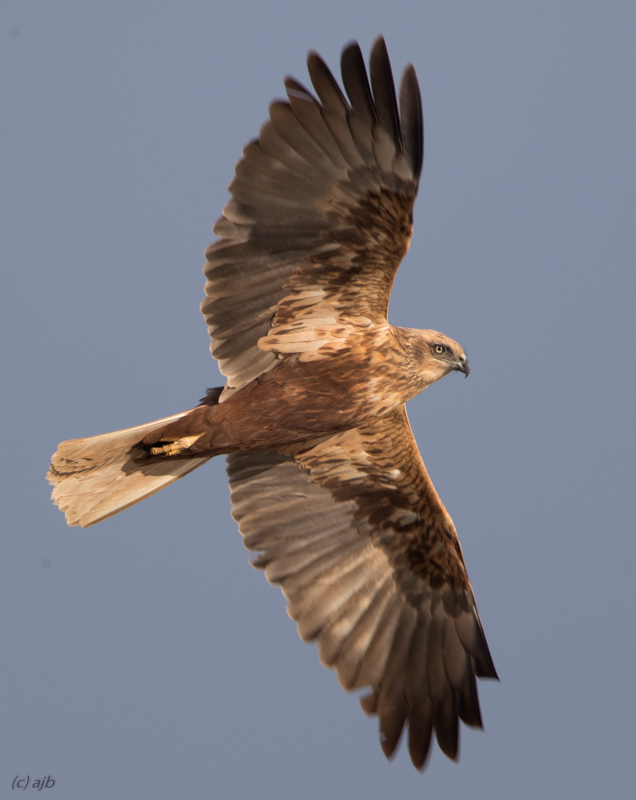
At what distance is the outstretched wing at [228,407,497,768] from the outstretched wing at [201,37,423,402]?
3.39ft

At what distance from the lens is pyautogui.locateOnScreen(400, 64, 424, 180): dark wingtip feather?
5.27 m

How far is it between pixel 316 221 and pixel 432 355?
1.37 m

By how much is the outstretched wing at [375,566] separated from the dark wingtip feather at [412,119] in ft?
6.51

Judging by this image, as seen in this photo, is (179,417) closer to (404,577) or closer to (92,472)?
A: (92,472)

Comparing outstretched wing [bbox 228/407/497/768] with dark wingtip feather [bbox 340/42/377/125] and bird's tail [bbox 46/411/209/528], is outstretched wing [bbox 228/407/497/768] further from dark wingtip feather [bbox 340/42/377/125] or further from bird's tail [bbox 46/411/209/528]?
dark wingtip feather [bbox 340/42/377/125]

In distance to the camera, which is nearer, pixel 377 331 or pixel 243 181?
pixel 243 181

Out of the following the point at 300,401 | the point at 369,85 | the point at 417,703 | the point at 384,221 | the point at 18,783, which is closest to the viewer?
the point at 369,85

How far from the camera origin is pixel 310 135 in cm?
552

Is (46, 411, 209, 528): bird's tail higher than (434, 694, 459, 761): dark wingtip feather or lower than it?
higher

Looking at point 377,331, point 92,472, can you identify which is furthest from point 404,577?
point 92,472

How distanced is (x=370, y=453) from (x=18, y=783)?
12.5 feet

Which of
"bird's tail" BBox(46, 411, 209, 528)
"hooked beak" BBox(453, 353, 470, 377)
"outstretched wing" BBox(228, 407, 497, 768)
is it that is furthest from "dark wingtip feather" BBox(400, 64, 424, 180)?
"bird's tail" BBox(46, 411, 209, 528)

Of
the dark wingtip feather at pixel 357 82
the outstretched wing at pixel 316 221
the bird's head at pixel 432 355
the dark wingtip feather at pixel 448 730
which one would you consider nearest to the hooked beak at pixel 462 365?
the bird's head at pixel 432 355

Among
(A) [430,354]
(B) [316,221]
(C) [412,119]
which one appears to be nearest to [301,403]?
(A) [430,354]
